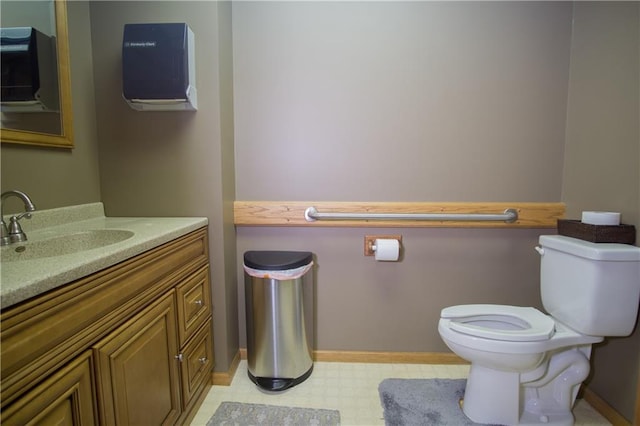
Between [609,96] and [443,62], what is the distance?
2.45 ft

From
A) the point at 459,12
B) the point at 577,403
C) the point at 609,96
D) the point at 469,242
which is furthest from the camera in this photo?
the point at 469,242

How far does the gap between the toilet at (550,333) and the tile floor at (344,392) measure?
240 millimetres

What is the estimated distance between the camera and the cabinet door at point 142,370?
0.82 m

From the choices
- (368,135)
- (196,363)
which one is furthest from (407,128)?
(196,363)

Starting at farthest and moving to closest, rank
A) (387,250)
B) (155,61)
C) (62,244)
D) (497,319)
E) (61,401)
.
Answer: (387,250) → (497,319) → (155,61) → (62,244) → (61,401)

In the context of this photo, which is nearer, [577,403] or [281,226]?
[577,403]

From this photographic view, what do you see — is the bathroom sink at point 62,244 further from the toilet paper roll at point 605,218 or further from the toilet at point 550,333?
the toilet paper roll at point 605,218

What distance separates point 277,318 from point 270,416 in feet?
1.37

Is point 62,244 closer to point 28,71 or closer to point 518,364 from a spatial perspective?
point 28,71

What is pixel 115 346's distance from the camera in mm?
849

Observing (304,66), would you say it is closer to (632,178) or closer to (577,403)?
(632,178)

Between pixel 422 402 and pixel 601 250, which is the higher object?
pixel 601 250

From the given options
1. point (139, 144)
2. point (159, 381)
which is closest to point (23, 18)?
point (139, 144)

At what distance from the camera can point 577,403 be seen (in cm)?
149
